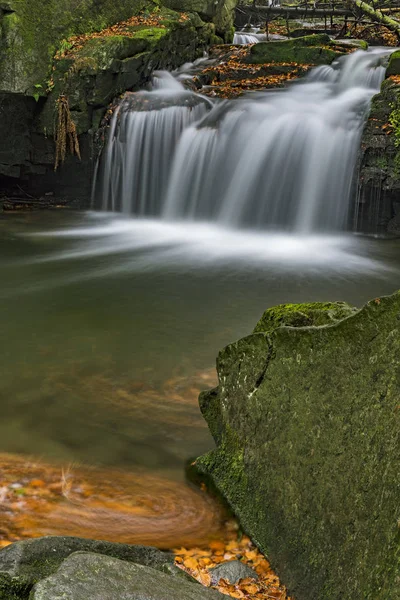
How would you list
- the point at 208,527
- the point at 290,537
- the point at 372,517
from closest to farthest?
the point at 372,517 → the point at 290,537 → the point at 208,527

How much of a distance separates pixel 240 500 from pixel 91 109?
11029 mm

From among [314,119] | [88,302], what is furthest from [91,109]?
[88,302]

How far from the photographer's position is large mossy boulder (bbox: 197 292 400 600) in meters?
2.07

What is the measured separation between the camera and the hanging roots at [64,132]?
39.2 feet

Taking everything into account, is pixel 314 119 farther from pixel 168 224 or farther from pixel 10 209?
pixel 10 209

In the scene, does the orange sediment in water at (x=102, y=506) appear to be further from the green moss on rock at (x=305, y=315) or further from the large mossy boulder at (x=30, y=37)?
the large mossy boulder at (x=30, y=37)

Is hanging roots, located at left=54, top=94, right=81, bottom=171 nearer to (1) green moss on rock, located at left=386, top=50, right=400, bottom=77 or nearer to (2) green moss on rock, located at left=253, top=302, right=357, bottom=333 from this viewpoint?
(1) green moss on rock, located at left=386, top=50, right=400, bottom=77

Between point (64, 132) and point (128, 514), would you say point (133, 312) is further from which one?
point (64, 132)

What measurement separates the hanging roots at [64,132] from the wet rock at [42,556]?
10.8 meters

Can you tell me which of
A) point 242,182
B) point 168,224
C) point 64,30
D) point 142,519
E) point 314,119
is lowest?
point 142,519

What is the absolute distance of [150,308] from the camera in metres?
6.67

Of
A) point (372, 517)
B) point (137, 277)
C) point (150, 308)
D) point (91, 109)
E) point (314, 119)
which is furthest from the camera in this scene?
point (91, 109)

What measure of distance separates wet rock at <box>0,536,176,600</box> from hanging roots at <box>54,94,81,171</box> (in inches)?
425

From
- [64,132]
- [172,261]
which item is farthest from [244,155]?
[64,132]
